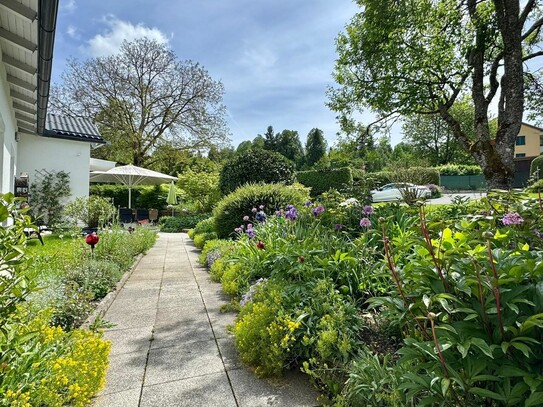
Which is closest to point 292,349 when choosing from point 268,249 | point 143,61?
point 268,249

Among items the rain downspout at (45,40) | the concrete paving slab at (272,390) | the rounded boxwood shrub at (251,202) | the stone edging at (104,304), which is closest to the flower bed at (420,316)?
the concrete paving slab at (272,390)

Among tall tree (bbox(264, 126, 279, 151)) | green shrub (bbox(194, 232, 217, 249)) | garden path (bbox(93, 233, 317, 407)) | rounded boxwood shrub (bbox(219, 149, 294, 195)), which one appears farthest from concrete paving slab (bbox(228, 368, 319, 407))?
tall tree (bbox(264, 126, 279, 151))

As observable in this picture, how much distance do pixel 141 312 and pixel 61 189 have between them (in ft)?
27.7

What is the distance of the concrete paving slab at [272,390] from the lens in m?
1.83

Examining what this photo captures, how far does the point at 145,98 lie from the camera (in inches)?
734

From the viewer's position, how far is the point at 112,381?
2.04m

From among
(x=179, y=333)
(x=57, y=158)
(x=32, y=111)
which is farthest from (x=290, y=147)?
(x=179, y=333)

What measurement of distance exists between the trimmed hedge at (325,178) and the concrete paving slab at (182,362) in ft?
52.8

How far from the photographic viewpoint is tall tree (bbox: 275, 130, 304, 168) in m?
45.0

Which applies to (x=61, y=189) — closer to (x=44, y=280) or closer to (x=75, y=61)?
(x=44, y=280)

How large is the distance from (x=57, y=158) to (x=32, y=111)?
3.07 metres

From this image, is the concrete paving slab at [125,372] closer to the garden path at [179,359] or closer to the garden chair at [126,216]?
the garden path at [179,359]

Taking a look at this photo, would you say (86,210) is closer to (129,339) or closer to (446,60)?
(129,339)

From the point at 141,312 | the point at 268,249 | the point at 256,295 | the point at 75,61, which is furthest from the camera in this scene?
the point at 75,61
